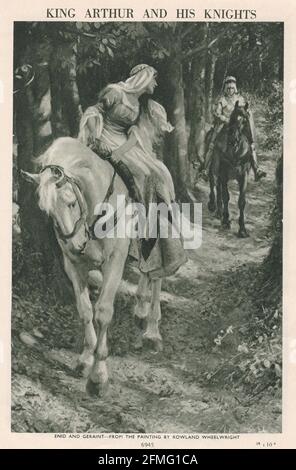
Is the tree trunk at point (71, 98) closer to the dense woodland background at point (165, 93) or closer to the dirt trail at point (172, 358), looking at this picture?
→ the dense woodland background at point (165, 93)

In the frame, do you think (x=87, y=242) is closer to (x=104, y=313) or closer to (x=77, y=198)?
(x=77, y=198)

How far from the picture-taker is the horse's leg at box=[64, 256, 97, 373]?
4945 mm

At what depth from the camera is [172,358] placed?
16.3 feet

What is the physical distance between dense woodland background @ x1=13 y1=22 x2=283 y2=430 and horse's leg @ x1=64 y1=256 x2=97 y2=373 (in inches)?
3.0

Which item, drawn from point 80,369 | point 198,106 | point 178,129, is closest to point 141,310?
point 80,369

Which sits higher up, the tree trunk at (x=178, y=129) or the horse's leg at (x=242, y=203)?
the tree trunk at (x=178, y=129)

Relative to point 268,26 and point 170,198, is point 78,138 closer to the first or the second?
point 170,198

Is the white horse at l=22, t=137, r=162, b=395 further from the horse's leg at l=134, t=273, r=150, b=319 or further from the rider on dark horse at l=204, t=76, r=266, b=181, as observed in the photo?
the rider on dark horse at l=204, t=76, r=266, b=181

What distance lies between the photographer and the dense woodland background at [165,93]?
498 centimetres

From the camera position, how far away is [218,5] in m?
5.02

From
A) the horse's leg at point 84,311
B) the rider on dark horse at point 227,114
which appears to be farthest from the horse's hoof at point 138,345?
the rider on dark horse at point 227,114

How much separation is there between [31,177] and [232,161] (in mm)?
1558

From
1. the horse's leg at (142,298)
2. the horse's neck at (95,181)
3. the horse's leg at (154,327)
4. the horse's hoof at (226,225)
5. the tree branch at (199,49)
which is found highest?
the tree branch at (199,49)
